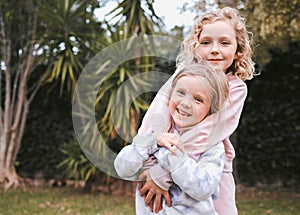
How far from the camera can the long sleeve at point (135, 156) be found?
6.22 feet

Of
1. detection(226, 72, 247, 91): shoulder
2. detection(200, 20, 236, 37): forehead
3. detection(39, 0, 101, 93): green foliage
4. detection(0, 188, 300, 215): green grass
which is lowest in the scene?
detection(0, 188, 300, 215): green grass

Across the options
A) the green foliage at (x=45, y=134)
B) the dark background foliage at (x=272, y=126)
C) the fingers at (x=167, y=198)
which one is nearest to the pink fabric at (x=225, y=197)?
the fingers at (x=167, y=198)

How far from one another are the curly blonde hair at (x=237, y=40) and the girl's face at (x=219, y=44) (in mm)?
34

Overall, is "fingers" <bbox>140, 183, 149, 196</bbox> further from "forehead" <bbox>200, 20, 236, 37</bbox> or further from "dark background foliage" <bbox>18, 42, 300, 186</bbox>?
"dark background foliage" <bbox>18, 42, 300, 186</bbox>

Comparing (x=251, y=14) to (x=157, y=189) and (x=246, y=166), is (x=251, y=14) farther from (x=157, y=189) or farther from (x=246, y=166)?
(x=157, y=189)

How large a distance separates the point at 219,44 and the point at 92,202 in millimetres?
5510

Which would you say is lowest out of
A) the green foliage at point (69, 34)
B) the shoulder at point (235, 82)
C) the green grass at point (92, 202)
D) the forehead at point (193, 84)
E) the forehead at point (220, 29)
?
the green grass at point (92, 202)

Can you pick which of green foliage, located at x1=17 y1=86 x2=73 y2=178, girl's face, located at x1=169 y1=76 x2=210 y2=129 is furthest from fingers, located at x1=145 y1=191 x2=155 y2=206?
green foliage, located at x1=17 y1=86 x2=73 y2=178

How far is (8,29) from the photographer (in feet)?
29.0

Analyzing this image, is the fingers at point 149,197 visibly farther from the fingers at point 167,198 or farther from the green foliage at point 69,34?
the green foliage at point 69,34

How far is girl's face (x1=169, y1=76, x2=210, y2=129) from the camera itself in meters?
1.92

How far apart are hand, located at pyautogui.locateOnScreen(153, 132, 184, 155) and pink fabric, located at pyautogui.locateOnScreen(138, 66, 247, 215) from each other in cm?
5

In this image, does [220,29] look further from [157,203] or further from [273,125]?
[273,125]

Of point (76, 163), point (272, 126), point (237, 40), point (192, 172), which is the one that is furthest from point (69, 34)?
point (192, 172)
